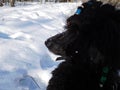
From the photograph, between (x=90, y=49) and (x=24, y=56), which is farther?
(x=24, y=56)

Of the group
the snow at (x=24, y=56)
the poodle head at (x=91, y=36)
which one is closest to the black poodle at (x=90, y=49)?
the poodle head at (x=91, y=36)

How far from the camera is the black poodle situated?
363 cm

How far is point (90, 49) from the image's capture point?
369cm

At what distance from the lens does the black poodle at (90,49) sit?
143 inches

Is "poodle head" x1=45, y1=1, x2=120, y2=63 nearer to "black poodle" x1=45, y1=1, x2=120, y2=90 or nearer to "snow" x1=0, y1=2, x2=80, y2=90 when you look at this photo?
"black poodle" x1=45, y1=1, x2=120, y2=90

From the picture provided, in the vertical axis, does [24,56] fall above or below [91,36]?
below

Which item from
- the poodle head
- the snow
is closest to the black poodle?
the poodle head

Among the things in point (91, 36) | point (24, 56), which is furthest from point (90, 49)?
point (24, 56)

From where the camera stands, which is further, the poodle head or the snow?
the snow

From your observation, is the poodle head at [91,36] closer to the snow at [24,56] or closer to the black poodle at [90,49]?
the black poodle at [90,49]

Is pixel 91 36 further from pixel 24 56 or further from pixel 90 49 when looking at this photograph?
pixel 24 56

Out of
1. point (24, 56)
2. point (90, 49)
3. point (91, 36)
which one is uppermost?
point (91, 36)

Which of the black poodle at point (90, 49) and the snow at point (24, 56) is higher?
the black poodle at point (90, 49)

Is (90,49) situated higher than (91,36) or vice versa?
(91,36)
